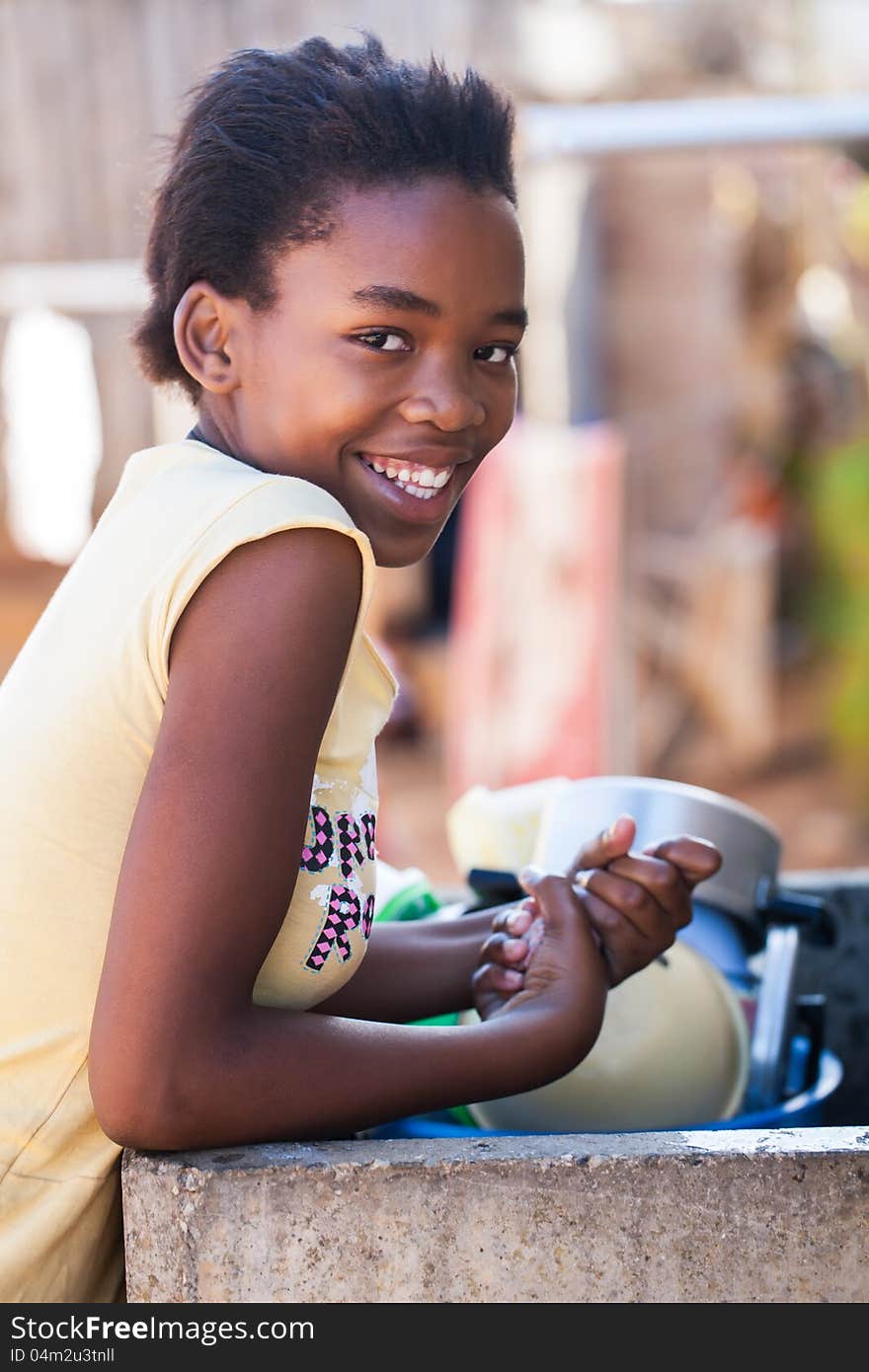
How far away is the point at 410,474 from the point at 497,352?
16 centimetres

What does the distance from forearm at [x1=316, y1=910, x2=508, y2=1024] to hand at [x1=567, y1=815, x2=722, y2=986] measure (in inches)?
8.2

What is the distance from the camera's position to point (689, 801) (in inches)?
78.3

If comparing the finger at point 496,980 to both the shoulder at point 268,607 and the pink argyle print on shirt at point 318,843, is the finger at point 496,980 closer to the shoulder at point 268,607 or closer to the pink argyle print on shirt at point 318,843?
the pink argyle print on shirt at point 318,843

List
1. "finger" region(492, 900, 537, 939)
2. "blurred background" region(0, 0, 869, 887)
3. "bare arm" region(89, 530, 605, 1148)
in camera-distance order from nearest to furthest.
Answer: "bare arm" region(89, 530, 605, 1148) → "finger" region(492, 900, 537, 939) → "blurred background" region(0, 0, 869, 887)

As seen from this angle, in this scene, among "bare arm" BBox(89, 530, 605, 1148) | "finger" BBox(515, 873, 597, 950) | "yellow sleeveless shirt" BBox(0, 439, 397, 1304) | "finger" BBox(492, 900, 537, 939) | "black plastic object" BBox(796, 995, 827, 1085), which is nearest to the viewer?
"bare arm" BBox(89, 530, 605, 1148)

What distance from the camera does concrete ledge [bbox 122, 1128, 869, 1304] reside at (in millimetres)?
1250

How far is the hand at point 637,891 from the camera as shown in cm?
157

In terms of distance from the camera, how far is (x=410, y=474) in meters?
1.48

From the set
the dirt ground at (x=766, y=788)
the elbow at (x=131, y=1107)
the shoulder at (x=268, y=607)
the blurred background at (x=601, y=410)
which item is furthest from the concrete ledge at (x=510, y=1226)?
the dirt ground at (x=766, y=788)

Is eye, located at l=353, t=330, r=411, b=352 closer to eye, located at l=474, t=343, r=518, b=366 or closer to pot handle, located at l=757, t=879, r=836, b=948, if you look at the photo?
eye, located at l=474, t=343, r=518, b=366

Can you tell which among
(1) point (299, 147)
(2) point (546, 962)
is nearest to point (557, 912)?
(2) point (546, 962)

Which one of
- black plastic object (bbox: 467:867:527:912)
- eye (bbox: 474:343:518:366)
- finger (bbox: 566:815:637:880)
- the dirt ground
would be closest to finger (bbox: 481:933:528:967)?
finger (bbox: 566:815:637:880)

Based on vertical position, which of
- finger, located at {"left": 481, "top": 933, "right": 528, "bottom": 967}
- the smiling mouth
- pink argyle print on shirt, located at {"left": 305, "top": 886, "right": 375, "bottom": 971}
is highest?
the smiling mouth

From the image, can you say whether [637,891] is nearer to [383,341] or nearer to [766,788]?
[383,341]
